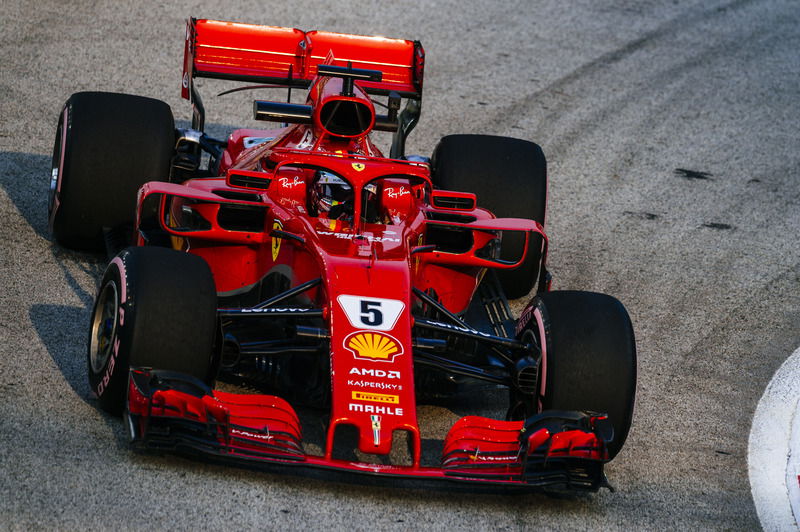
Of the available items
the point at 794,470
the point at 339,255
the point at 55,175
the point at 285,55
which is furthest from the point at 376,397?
the point at 285,55

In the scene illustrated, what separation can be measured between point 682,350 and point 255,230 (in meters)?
3.09

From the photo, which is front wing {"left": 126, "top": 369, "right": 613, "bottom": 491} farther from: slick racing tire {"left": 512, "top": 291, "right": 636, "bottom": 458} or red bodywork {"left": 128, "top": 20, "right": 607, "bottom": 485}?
slick racing tire {"left": 512, "top": 291, "right": 636, "bottom": 458}

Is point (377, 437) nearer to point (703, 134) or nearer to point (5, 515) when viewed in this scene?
point (5, 515)

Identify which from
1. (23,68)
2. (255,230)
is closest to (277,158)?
(255,230)

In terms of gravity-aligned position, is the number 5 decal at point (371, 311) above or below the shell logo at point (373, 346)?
above

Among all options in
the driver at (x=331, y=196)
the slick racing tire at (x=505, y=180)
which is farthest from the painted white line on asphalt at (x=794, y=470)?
the driver at (x=331, y=196)

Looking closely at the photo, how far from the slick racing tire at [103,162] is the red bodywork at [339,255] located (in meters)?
0.25

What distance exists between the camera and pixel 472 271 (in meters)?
8.12

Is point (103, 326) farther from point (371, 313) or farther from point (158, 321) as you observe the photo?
point (371, 313)

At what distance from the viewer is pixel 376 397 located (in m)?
6.24

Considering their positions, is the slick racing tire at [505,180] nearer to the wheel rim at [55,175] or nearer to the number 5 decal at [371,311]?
the number 5 decal at [371,311]

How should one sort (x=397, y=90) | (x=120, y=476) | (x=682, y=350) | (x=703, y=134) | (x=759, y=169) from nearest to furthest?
(x=120, y=476) → (x=682, y=350) → (x=397, y=90) → (x=759, y=169) → (x=703, y=134)

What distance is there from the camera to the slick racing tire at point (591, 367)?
6555 millimetres

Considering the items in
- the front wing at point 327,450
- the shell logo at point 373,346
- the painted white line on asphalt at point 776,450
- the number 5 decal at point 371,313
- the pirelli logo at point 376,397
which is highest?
the number 5 decal at point 371,313
